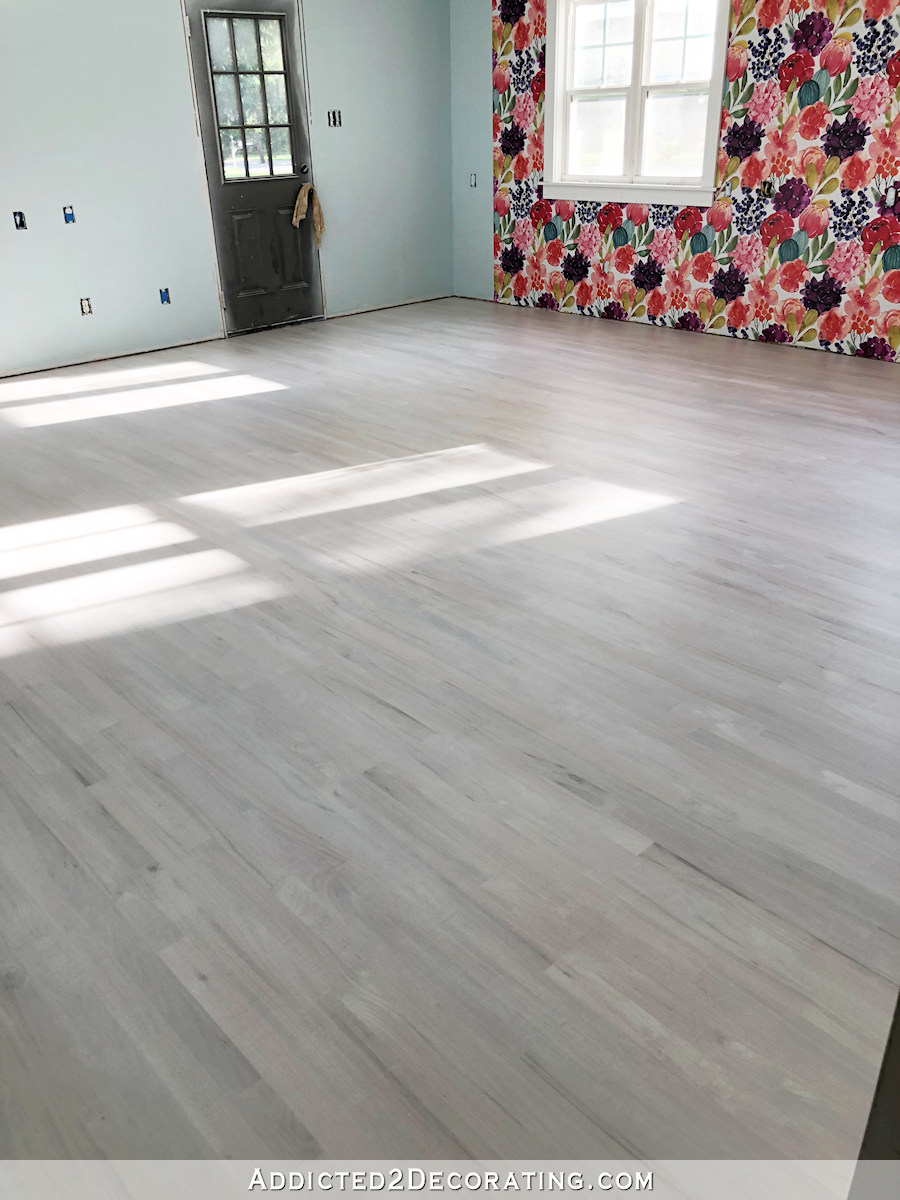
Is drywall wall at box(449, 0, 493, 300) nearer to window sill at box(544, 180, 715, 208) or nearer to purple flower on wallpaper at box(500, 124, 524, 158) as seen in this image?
purple flower on wallpaper at box(500, 124, 524, 158)

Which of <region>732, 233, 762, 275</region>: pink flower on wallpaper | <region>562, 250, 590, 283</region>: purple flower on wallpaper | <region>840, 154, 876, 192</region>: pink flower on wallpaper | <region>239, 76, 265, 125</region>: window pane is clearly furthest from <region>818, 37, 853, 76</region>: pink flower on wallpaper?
<region>239, 76, 265, 125</region>: window pane

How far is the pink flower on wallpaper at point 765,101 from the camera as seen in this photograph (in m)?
5.73

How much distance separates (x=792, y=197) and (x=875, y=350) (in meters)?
1.07

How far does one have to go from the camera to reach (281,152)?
6.79 metres

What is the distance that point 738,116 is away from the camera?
593 centimetres

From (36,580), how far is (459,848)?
200cm

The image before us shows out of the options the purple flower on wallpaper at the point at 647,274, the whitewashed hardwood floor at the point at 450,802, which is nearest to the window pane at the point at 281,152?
the purple flower on wallpaper at the point at 647,274

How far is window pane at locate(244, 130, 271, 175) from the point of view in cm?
660

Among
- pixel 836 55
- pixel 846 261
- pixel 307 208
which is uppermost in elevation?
pixel 836 55

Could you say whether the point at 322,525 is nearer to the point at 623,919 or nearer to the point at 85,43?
the point at 623,919

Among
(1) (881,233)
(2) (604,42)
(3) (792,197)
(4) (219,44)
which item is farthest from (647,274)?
(4) (219,44)

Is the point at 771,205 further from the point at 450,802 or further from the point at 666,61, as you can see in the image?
the point at 450,802

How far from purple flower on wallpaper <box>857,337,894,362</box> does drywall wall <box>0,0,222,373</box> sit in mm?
4362

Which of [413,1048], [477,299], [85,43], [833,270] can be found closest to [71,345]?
[85,43]
